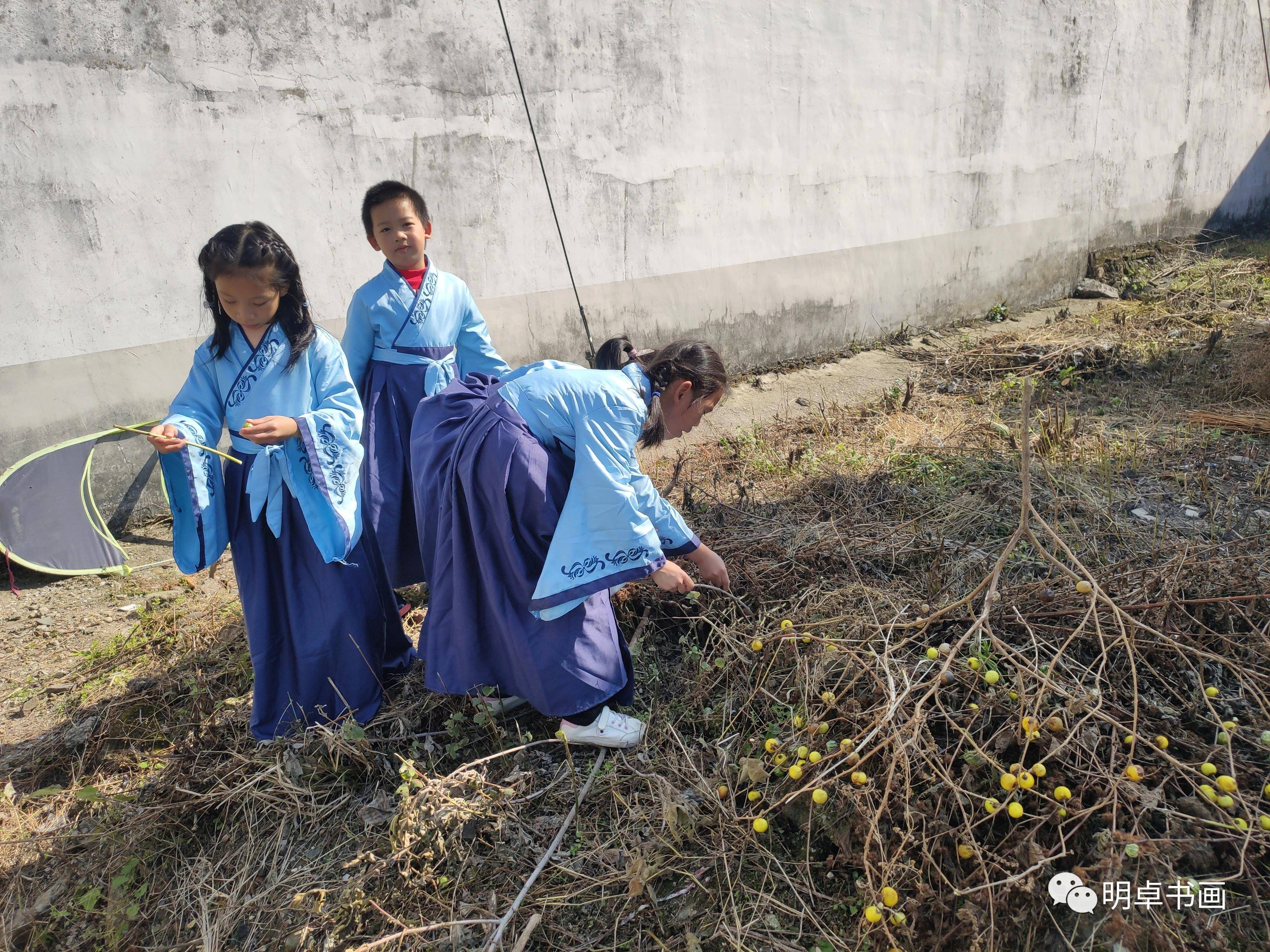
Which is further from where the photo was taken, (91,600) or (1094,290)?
(1094,290)

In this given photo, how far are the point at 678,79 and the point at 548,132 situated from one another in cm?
100

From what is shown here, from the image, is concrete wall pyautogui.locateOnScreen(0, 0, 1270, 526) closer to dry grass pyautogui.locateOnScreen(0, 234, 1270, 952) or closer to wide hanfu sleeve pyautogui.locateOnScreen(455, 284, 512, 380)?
wide hanfu sleeve pyautogui.locateOnScreen(455, 284, 512, 380)

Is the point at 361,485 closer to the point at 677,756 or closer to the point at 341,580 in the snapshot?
the point at 341,580

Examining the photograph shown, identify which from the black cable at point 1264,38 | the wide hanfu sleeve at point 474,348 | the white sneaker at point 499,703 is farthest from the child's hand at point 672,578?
the black cable at point 1264,38

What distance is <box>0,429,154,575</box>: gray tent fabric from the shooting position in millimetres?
3609

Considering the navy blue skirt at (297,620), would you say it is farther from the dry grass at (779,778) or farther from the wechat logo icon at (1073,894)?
the wechat logo icon at (1073,894)

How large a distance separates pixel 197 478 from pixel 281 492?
0.71 feet

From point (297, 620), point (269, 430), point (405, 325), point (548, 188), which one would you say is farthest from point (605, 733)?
point (548, 188)

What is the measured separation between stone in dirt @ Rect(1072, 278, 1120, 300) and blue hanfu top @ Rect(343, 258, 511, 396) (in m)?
6.98

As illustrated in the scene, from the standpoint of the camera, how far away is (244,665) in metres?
2.82

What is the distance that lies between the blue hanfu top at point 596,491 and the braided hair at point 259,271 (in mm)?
646

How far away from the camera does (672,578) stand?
213 centimetres

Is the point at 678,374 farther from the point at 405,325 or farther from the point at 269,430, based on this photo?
the point at 405,325

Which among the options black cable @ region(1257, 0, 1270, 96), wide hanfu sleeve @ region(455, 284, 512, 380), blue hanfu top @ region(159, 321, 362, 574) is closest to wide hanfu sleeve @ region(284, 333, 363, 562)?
blue hanfu top @ region(159, 321, 362, 574)
